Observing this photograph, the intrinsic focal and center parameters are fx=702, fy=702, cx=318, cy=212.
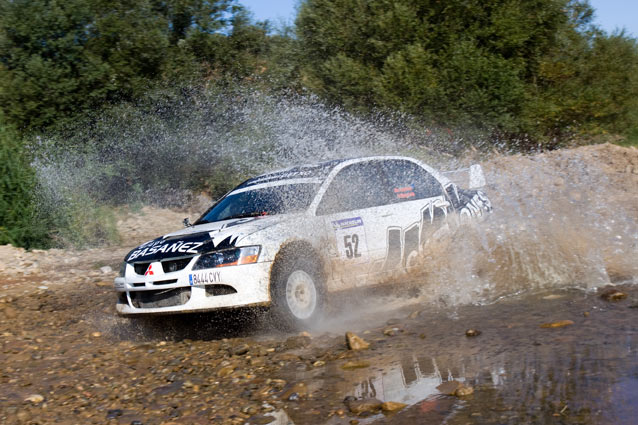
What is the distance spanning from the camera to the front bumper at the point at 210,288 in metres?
5.84

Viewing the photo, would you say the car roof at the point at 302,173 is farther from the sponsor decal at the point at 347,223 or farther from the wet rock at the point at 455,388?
the wet rock at the point at 455,388

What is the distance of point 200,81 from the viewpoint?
58.4ft

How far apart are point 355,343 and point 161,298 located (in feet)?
5.95

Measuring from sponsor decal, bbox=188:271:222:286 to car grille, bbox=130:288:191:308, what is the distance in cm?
10

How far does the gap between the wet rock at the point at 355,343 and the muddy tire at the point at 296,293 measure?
0.73 metres

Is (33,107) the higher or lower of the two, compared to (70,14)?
lower

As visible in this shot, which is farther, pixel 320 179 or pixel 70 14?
pixel 70 14

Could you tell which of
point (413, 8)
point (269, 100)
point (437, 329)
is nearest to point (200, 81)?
point (269, 100)

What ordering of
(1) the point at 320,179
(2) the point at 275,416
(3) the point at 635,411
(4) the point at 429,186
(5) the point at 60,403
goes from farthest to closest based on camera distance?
1. (4) the point at 429,186
2. (1) the point at 320,179
3. (5) the point at 60,403
4. (2) the point at 275,416
5. (3) the point at 635,411

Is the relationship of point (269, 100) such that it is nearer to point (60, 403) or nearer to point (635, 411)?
point (60, 403)

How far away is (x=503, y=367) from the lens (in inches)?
175

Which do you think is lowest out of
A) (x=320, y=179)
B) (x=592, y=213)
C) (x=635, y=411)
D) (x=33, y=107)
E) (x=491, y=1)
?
(x=635, y=411)

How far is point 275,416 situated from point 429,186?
421cm

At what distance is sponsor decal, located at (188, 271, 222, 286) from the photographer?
586 cm
